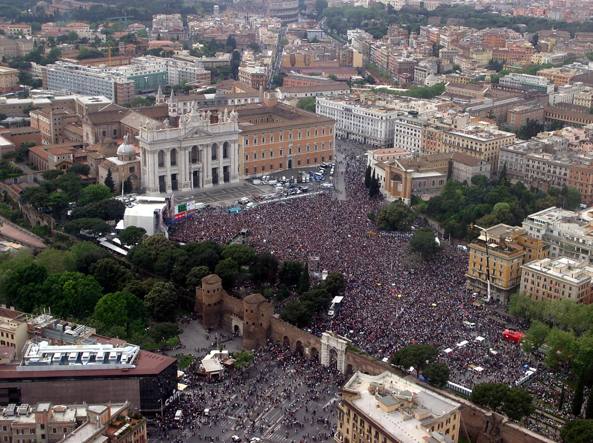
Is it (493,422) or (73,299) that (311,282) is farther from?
(493,422)

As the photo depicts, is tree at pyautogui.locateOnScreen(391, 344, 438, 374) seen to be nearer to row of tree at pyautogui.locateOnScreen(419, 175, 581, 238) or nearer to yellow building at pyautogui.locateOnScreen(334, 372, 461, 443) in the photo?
yellow building at pyautogui.locateOnScreen(334, 372, 461, 443)

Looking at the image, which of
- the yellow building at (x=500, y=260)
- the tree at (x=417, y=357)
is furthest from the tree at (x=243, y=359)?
the yellow building at (x=500, y=260)

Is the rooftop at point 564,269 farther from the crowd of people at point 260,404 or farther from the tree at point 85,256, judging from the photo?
the tree at point 85,256

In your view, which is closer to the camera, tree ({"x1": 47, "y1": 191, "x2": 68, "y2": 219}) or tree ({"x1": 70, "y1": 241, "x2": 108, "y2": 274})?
tree ({"x1": 70, "y1": 241, "x2": 108, "y2": 274})

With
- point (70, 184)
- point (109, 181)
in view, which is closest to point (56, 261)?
point (70, 184)

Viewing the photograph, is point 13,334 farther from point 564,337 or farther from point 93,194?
point 93,194

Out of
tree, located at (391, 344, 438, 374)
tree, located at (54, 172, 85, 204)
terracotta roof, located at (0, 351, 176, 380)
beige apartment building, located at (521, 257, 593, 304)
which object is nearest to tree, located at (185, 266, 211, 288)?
terracotta roof, located at (0, 351, 176, 380)
